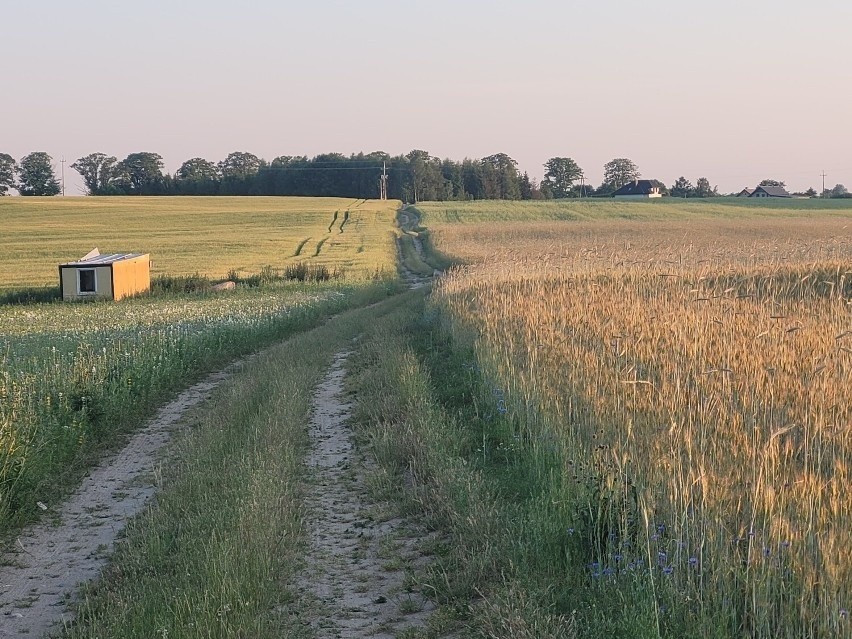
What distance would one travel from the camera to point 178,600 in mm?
5402

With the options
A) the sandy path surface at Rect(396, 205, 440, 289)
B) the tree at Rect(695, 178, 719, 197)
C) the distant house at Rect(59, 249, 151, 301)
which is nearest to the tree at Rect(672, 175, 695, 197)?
the tree at Rect(695, 178, 719, 197)

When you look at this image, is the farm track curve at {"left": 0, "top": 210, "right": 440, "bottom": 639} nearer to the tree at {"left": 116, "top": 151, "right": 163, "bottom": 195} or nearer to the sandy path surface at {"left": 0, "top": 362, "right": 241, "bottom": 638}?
the sandy path surface at {"left": 0, "top": 362, "right": 241, "bottom": 638}

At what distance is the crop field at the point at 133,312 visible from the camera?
33.9ft

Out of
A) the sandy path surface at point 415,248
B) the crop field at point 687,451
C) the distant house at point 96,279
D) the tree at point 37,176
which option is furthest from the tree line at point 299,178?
the crop field at point 687,451

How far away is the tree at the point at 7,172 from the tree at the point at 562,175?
78.8m

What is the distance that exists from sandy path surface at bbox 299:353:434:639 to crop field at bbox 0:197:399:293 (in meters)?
32.1

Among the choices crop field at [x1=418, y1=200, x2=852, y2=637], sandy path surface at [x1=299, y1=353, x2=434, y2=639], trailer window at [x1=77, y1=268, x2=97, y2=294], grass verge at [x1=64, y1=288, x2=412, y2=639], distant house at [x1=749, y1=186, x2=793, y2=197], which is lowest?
trailer window at [x1=77, y1=268, x2=97, y2=294]

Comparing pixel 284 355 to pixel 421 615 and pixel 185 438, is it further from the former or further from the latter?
pixel 421 615

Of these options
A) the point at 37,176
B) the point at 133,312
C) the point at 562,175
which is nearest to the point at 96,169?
the point at 37,176

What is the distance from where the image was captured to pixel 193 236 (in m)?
57.5

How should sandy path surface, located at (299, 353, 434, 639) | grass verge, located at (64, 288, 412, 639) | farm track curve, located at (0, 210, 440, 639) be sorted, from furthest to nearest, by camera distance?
farm track curve, located at (0, 210, 440, 639), sandy path surface, located at (299, 353, 434, 639), grass verge, located at (64, 288, 412, 639)

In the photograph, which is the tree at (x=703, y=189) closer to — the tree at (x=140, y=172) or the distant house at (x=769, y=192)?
the distant house at (x=769, y=192)

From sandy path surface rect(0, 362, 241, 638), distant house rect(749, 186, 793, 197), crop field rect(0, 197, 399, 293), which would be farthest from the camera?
distant house rect(749, 186, 793, 197)

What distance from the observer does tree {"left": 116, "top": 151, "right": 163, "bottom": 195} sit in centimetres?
12062
